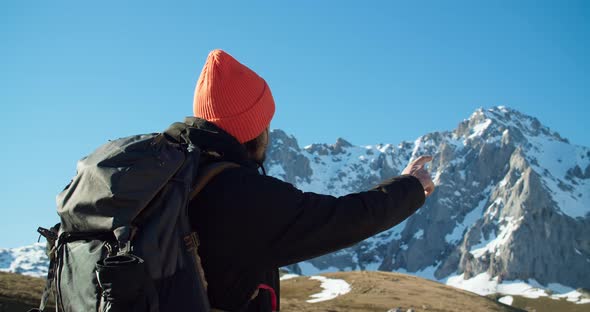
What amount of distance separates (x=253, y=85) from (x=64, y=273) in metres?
2.33

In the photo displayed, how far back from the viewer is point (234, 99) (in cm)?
529

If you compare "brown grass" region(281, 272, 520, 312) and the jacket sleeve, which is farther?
"brown grass" region(281, 272, 520, 312)

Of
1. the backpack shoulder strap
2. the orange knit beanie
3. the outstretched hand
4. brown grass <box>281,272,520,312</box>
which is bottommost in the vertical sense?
brown grass <box>281,272,520,312</box>

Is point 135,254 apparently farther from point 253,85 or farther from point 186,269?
point 253,85

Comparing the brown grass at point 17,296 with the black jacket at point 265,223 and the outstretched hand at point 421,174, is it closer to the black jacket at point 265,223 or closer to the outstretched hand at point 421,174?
the black jacket at point 265,223

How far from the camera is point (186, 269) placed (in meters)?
4.07

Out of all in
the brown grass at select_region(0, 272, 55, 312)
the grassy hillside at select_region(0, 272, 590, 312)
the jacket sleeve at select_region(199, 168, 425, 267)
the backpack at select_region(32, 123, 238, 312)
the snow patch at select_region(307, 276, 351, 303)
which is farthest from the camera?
the snow patch at select_region(307, 276, 351, 303)

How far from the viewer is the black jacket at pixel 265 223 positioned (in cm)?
436

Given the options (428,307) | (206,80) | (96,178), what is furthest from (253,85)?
(428,307)

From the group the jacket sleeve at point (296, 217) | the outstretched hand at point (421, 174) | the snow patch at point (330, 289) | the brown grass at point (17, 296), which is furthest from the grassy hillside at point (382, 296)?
the outstretched hand at point (421, 174)

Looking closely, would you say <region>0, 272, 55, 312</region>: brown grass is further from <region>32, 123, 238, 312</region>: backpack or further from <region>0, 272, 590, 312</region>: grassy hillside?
<region>32, 123, 238, 312</region>: backpack

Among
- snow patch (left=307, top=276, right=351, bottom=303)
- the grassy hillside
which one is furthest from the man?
snow patch (left=307, top=276, right=351, bottom=303)

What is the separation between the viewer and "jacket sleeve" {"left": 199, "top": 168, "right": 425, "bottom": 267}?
4348mm

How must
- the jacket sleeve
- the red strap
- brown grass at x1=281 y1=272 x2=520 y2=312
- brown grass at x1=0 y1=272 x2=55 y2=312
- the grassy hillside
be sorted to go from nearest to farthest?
the jacket sleeve < the red strap < brown grass at x1=0 y1=272 x2=55 y2=312 < the grassy hillside < brown grass at x1=281 y1=272 x2=520 y2=312
